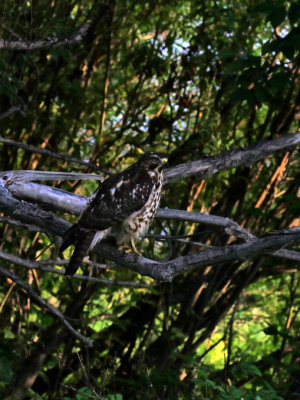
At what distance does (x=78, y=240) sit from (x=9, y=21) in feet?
6.96

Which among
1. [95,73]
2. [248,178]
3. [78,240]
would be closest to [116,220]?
[78,240]

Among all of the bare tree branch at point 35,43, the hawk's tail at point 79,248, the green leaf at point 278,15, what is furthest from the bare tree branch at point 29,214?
the green leaf at point 278,15

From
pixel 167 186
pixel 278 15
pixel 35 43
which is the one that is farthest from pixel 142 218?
pixel 167 186

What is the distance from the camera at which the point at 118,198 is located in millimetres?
3707

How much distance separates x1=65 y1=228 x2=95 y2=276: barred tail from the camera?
10.8ft

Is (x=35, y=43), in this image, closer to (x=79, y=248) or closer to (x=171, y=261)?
(x=79, y=248)

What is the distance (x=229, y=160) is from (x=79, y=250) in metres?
0.97

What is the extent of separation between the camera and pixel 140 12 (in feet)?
19.4

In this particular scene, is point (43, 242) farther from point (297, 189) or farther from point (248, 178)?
point (297, 189)

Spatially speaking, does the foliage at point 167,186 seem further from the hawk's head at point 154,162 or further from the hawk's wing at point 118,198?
the hawk's wing at point 118,198

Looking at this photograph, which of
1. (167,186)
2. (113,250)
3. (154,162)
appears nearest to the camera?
(113,250)

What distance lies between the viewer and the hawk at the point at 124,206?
339 cm

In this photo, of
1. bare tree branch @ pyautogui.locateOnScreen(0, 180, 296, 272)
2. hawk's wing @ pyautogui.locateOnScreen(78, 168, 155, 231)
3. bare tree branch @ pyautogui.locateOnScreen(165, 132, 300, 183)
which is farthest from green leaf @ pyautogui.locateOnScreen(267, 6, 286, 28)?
bare tree branch @ pyautogui.locateOnScreen(0, 180, 296, 272)

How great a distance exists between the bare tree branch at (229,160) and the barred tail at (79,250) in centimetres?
62
